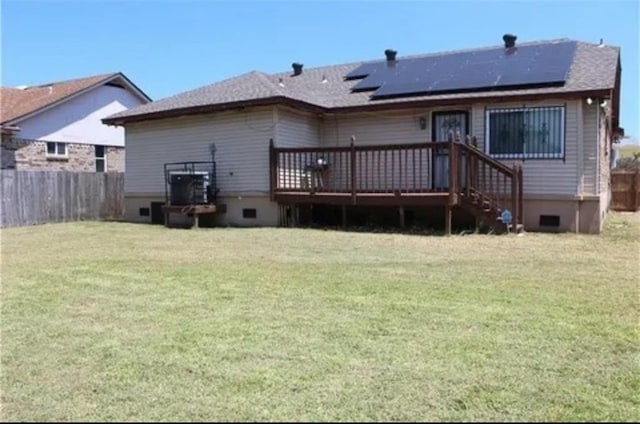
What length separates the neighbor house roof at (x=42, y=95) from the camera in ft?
65.6

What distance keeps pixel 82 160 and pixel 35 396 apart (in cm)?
2068

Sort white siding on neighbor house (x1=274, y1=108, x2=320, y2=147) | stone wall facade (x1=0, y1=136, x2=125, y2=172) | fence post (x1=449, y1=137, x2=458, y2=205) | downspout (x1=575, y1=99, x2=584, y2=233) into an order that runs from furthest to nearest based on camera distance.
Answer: stone wall facade (x1=0, y1=136, x2=125, y2=172) < white siding on neighbor house (x1=274, y1=108, x2=320, y2=147) < downspout (x1=575, y1=99, x2=584, y2=233) < fence post (x1=449, y1=137, x2=458, y2=205)

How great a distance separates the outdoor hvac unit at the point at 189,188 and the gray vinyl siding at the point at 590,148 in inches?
329

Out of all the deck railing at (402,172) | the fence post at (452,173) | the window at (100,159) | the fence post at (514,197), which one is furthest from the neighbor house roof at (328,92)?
the window at (100,159)

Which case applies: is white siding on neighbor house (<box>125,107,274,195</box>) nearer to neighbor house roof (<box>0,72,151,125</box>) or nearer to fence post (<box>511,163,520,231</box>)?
fence post (<box>511,163,520,231</box>)

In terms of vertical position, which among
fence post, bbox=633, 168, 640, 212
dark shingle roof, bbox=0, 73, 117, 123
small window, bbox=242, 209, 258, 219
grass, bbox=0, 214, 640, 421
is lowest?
grass, bbox=0, 214, 640, 421

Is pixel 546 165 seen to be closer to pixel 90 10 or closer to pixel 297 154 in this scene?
pixel 297 154

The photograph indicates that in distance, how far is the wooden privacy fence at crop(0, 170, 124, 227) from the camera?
14.5 meters

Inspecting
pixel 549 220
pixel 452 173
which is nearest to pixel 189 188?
pixel 452 173

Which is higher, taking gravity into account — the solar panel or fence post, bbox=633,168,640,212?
the solar panel

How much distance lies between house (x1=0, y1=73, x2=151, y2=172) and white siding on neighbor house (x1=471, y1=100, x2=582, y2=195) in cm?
1663

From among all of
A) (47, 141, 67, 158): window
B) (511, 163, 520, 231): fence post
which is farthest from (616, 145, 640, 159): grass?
(47, 141, 67, 158): window

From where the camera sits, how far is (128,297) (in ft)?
17.4

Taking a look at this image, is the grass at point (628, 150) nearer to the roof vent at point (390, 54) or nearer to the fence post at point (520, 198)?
the roof vent at point (390, 54)
